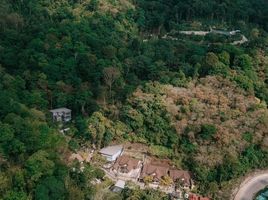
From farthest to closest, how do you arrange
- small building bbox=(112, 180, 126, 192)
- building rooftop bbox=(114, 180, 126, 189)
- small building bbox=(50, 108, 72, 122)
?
small building bbox=(50, 108, 72, 122) → building rooftop bbox=(114, 180, 126, 189) → small building bbox=(112, 180, 126, 192)

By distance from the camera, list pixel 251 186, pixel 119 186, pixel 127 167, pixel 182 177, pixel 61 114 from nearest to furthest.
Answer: pixel 119 186 → pixel 182 177 → pixel 127 167 → pixel 251 186 → pixel 61 114

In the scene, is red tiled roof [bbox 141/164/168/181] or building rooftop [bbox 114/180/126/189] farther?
red tiled roof [bbox 141/164/168/181]

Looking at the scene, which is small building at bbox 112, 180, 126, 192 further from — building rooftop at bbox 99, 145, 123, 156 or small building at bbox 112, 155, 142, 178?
building rooftop at bbox 99, 145, 123, 156

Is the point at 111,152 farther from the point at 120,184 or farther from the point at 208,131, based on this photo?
the point at 208,131

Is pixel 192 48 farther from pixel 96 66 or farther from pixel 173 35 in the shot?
pixel 96 66

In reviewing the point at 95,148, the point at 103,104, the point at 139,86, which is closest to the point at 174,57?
the point at 139,86

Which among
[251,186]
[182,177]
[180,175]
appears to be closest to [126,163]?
[180,175]

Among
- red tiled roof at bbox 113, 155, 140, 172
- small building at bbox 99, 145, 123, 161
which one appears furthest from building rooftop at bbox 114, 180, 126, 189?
small building at bbox 99, 145, 123, 161
